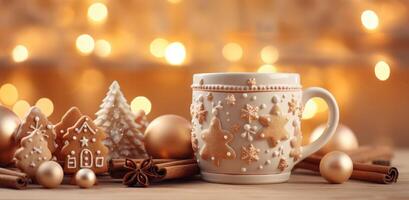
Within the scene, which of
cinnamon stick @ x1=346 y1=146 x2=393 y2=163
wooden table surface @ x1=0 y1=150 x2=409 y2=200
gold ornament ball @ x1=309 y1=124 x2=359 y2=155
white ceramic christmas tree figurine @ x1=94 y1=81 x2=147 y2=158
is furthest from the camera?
gold ornament ball @ x1=309 y1=124 x2=359 y2=155

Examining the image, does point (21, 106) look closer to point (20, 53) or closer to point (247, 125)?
point (20, 53)

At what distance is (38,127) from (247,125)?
274 millimetres

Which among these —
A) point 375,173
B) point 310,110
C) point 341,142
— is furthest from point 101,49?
point 375,173

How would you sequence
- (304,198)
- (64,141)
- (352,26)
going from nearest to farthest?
1. (304,198)
2. (64,141)
3. (352,26)

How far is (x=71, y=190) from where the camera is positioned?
0.70 meters

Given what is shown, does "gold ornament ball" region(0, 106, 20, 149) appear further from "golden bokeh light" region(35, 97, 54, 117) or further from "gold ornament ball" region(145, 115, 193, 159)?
"golden bokeh light" region(35, 97, 54, 117)

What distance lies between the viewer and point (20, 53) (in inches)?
58.2

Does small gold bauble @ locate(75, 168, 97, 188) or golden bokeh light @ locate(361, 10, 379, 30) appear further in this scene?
golden bokeh light @ locate(361, 10, 379, 30)

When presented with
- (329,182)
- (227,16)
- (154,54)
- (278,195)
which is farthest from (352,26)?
(278,195)

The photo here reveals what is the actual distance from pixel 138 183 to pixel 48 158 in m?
0.12

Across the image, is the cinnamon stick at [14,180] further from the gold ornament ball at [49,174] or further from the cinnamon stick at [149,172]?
the cinnamon stick at [149,172]

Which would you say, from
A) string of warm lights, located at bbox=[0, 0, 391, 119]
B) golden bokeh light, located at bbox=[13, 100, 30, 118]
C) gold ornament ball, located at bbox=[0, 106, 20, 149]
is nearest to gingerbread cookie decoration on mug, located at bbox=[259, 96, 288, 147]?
gold ornament ball, located at bbox=[0, 106, 20, 149]

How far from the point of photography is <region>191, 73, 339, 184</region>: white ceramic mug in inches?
29.0

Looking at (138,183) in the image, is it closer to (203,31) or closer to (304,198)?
(304,198)
